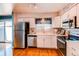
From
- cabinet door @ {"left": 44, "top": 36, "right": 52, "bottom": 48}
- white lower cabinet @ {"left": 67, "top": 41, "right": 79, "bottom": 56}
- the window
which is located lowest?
cabinet door @ {"left": 44, "top": 36, "right": 52, "bottom": 48}

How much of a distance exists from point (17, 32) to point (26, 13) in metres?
1.34

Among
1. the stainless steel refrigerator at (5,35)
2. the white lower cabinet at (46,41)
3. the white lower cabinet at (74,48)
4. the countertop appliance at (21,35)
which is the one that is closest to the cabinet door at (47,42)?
the white lower cabinet at (46,41)

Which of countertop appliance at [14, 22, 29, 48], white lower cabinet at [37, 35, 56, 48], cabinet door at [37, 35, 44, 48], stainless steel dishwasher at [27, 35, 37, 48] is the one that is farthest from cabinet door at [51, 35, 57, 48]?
countertop appliance at [14, 22, 29, 48]

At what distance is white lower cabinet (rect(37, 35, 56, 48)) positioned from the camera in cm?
634

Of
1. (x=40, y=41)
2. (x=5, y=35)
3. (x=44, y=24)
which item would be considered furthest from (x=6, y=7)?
(x=44, y=24)

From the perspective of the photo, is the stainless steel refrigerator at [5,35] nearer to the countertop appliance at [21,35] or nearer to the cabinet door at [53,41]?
the countertop appliance at [21,35]

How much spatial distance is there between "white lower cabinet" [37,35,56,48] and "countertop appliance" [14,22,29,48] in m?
0.76

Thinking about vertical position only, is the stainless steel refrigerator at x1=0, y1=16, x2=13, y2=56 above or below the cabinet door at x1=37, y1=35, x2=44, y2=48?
above

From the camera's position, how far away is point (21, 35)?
660cm

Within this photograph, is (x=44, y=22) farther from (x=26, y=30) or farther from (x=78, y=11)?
(x=78, y=11)

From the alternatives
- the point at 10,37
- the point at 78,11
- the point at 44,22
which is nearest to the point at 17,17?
the point at 44,22

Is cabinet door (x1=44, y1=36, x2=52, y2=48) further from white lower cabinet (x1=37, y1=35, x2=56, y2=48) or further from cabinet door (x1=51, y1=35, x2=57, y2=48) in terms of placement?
cabinet door (x1=51, y1=35, x2=57, y2=48)

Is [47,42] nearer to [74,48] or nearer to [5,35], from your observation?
[5,35]

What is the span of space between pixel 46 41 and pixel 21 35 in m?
1.35
